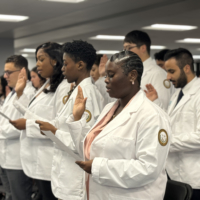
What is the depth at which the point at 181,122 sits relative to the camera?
8.91 feet

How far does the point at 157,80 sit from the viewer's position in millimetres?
3312

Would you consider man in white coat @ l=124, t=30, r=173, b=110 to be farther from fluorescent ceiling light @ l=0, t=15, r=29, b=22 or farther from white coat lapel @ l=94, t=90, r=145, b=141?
fluorescent ceiling light @ l=0, t=15, r=29, b=22

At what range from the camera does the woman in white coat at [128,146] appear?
1.66 metres

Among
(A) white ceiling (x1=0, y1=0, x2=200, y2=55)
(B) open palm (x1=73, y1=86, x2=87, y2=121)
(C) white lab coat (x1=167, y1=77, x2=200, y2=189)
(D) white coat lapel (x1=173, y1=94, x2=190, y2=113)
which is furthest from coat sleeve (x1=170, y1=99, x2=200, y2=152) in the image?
(A) white ceiling (x1=0, y1=0, x2=200, y2=55)

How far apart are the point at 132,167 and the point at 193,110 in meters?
1.20

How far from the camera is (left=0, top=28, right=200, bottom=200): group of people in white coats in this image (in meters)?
1.70

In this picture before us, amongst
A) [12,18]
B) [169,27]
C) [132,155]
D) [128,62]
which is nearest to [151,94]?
[128,62]

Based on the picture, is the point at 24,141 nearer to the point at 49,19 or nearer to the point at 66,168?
the point at 66,168

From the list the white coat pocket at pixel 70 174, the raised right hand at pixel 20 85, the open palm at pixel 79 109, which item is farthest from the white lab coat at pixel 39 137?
the open palm at pixel 79 109

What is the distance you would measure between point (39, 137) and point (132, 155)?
53.0 inches

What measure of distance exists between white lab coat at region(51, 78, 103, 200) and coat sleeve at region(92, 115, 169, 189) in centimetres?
67

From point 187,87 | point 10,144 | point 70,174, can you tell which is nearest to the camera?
point 70,174

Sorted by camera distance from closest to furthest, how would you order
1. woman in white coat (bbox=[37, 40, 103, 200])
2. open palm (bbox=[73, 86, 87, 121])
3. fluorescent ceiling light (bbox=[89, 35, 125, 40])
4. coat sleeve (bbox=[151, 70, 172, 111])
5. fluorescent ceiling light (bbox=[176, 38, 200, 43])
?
open palm (bbox=[73, 86, 87, 121]), woman in white coat (bbox=[37, 40, 103, 200]), coat sleeve (bbox=[151, 70, 172, 111]), fluorescent ceiling light (bbox=[89, 35, 125, 40]), fluorescent ceiling light (bbox=[176, 38, 200, 43])

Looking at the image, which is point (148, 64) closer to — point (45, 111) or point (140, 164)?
point (45, 111)
